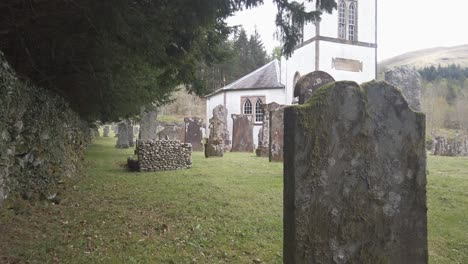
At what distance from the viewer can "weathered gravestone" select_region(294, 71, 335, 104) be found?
25.8ft

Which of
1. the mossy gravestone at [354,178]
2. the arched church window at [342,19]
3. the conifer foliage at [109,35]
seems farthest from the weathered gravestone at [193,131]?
the mossy gravestone at [354,178]

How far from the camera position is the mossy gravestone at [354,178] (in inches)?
115

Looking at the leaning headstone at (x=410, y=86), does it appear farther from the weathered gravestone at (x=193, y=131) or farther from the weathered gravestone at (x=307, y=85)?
the weathered gravestone at (x=193, y=131)

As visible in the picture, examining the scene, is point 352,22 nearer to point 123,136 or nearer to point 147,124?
point 147,124

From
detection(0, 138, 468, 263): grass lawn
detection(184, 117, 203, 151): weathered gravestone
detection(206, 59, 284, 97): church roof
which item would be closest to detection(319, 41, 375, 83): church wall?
detection(206, 59, 284, 97): church roof

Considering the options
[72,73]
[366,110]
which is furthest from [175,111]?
[366,110]

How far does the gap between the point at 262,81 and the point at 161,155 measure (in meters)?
20.7

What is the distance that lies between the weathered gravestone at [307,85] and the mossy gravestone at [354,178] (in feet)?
15.0

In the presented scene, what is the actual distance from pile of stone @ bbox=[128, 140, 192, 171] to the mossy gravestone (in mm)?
8095

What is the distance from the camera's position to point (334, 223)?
118 inches

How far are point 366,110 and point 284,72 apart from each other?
26.2 m

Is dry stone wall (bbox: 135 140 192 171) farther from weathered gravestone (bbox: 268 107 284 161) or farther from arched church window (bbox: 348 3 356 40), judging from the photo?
arched church window (bbox: 348 3 356 40)

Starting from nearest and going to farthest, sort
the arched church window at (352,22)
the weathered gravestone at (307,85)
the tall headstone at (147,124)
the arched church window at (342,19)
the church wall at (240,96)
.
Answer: the weathered gravestone at (307,85)
the tall headstone at (147,124)
the arched church window at (342,19)
the arched church window at (352,22)
the church wall at (240,96)

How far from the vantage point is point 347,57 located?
80.6 ft
